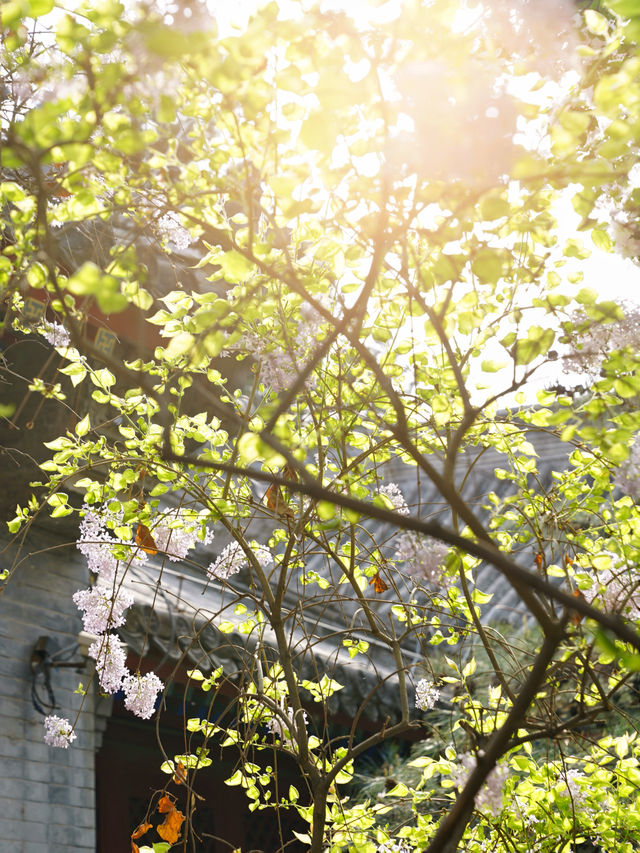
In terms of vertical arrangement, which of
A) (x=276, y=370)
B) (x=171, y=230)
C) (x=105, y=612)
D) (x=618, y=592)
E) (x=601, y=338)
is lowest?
(x=618, y=592)

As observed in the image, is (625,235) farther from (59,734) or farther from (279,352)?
(59,734)

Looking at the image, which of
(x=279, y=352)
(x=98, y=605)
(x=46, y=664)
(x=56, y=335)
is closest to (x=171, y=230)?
(x=56, y=335)

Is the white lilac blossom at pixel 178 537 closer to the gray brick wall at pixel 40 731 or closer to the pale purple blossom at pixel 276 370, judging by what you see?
the pale purple blossom at pixel 276 370

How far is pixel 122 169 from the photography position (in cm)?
131

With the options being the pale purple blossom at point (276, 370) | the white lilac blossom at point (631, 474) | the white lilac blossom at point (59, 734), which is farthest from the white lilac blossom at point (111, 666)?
the white lilac blossom at point (631, 474)

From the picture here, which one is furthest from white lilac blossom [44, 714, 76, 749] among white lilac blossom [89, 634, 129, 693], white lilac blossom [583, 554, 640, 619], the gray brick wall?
white lilac blossom [583, 554, 640, 619]

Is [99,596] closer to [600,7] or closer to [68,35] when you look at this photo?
[68,35]

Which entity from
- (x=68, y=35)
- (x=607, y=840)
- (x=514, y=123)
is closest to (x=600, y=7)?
(x=514, y=123)

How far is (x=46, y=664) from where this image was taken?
3.86 metres

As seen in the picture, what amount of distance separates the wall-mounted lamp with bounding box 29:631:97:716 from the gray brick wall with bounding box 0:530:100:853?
0.04 meters

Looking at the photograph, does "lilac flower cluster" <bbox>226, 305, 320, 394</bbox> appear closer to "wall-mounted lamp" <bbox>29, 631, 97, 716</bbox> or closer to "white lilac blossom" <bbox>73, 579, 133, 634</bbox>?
"white lilac blossom" <bbox>73, 579, 133, 634</bbox>

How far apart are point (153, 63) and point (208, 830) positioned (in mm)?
4828

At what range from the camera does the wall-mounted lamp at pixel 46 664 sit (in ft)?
12.5

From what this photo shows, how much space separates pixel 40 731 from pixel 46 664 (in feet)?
0.98
